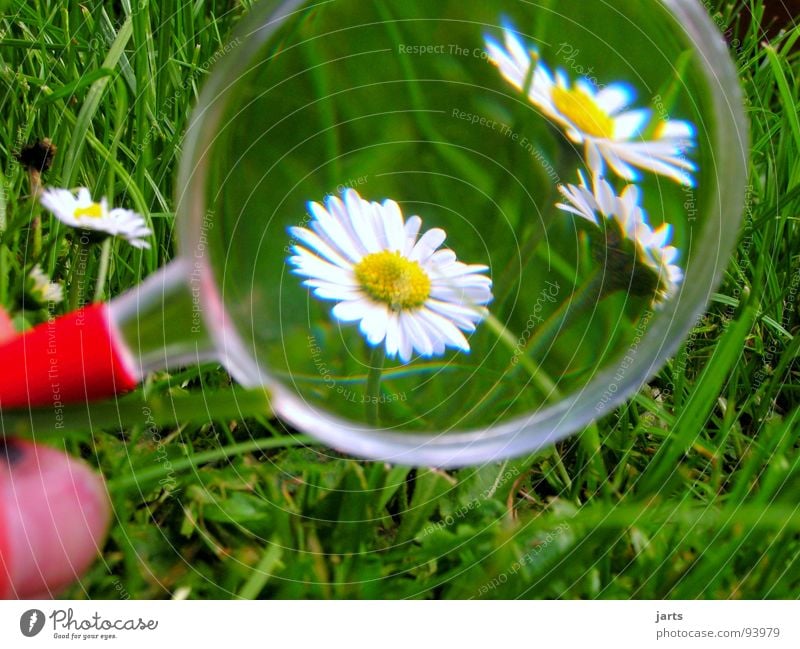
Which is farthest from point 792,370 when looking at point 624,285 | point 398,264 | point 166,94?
point 166,94

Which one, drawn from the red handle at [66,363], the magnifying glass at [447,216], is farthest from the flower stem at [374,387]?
the red handle at [66,363]

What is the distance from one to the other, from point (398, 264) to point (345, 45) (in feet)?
0.37

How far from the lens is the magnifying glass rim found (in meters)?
0.38

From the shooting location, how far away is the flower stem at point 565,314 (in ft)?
1.31

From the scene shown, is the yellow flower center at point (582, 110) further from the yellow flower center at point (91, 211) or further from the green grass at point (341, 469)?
the yellow flower center at point (91, 211)

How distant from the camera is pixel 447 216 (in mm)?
400

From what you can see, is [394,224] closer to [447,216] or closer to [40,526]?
[447,216]

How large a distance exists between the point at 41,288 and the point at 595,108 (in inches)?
11.2

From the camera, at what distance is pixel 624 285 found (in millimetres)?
403

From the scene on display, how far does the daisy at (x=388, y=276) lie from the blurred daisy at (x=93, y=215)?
8 cm

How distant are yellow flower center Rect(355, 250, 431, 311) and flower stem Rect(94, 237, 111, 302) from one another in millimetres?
122

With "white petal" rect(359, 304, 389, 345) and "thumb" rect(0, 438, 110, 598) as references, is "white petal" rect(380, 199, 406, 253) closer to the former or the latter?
"white petal" rect(359, 304, 389, 345)

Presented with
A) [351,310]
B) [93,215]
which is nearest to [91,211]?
[93,215]

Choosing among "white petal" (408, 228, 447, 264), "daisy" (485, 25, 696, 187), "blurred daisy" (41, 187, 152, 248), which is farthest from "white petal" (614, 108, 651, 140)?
"blurred daisy" (41, 187, 152, 248)
